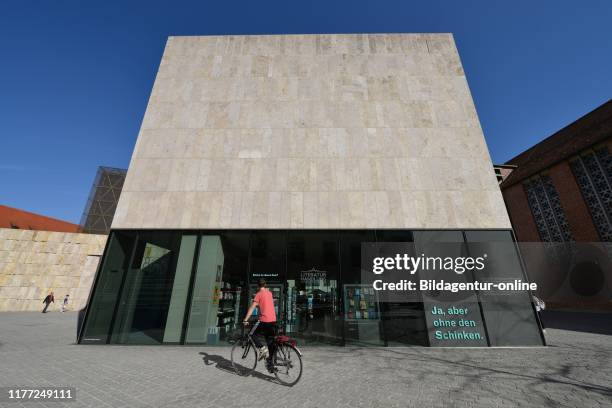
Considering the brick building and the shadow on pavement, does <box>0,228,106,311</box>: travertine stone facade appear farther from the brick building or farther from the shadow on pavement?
the brick building

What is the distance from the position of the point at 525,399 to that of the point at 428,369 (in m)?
1.98

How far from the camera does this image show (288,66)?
11.6 meters

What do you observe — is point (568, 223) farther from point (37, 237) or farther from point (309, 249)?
point (37, 237)

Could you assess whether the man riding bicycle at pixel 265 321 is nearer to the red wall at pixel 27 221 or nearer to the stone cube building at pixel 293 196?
the stone cube building at pixel 293 196

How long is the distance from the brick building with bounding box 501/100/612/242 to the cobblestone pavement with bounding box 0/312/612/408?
21.3 meters

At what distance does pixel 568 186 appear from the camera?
79.6ft

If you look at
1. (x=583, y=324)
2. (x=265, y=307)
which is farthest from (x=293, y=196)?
(x=583, y=324)

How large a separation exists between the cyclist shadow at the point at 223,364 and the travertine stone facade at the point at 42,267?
24023 mm

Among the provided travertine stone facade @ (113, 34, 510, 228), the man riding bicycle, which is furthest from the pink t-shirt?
travertine stone facade @ (113, 34, 510, 228)

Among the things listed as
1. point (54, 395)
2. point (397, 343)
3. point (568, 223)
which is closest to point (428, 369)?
point (397, 343)

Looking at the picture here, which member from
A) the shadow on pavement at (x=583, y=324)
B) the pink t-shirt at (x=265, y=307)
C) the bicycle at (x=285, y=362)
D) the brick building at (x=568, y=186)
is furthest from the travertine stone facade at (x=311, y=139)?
the brick building at (x=568, y=186)

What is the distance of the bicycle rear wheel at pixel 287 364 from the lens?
523 centimetres

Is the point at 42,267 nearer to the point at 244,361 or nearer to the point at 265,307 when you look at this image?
the point at 244,361

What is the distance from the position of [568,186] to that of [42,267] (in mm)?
47936
